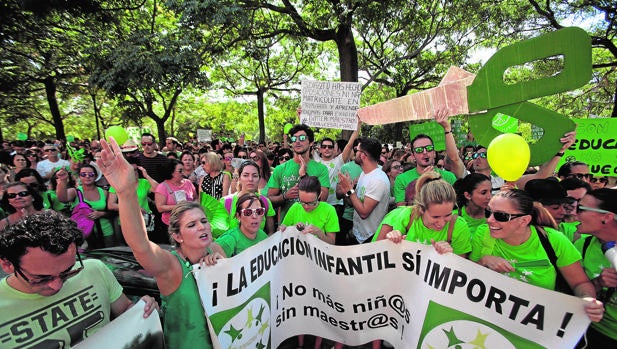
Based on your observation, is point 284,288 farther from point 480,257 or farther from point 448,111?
point 448,111

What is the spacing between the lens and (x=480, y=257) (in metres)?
2.61

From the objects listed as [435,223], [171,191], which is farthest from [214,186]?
[435,223]

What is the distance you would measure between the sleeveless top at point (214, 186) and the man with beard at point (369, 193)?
2203mm

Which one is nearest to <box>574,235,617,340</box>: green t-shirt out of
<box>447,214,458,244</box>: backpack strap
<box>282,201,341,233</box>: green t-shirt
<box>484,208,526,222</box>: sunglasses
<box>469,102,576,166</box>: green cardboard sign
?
<box>484,208,526,222</box>: sunglasses

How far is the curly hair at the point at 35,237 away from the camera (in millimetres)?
1710

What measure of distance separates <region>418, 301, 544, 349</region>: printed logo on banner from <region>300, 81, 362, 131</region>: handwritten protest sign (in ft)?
12.6

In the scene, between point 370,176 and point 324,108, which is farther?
point 324,108

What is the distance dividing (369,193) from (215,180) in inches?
105

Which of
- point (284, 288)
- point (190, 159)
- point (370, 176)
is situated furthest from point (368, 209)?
point (190, 159)

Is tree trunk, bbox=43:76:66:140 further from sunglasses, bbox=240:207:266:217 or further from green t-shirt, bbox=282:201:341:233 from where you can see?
sunglasses, bbox=240:207:266:217

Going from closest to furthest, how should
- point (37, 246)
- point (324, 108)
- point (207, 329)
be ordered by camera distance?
point (37, 246) < point (207, 329) < point (324, 108)

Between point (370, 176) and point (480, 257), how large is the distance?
164 cm

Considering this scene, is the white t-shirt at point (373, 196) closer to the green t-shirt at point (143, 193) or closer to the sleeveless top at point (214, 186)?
the sleeveless top at point (214, 186)

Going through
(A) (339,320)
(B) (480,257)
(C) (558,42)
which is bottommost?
(A) (339,320)
